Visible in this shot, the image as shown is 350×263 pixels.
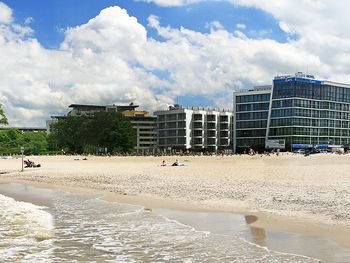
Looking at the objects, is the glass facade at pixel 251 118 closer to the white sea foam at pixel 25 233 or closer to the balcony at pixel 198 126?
the balcony at pixel 198 126

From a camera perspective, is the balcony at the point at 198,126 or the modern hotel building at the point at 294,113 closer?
the modern hotel building at the point at 294,113

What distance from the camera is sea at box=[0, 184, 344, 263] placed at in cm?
1264

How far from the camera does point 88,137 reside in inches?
5571

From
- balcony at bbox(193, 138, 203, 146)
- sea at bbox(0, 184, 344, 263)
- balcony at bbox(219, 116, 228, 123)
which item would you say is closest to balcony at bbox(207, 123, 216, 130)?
balcony at bbox(219, 116, 228, 123)

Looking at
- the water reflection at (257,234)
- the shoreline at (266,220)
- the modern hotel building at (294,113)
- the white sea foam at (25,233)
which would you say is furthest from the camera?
the modern hotel building at (294,113)

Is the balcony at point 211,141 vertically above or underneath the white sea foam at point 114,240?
above

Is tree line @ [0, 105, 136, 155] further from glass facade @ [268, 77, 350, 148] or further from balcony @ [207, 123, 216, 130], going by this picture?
glass facade @ [268, 77, 350, 148]

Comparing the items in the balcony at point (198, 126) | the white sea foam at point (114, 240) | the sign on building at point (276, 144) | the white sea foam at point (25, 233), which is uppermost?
the balcony at point (198, 126)

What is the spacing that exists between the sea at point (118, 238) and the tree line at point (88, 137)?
4183 inches

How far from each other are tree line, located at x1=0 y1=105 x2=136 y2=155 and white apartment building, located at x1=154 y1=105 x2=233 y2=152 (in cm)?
3337

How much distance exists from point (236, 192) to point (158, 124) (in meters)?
158

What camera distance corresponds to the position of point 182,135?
6747 inches

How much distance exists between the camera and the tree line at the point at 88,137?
133m

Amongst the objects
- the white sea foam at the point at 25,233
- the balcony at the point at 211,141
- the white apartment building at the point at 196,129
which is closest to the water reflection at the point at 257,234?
the white sea foam at the point at 25,233
